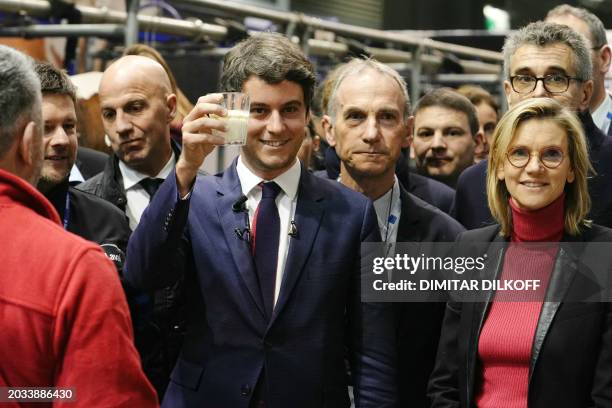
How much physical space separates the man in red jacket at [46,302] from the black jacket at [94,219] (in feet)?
4.06

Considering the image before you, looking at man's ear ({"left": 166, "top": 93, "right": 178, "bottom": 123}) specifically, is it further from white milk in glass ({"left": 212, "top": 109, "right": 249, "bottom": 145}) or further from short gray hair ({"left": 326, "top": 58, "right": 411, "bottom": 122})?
white milk in glass ({"left": 212, "top": 109, "right": 249, "bottom": 145})

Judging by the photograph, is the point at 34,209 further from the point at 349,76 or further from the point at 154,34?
the point at 154,34

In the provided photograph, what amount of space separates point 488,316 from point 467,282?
0.16 meters

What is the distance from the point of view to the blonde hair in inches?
129

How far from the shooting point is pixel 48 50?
6445 mm

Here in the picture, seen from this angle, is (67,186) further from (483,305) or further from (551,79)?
(551,79)

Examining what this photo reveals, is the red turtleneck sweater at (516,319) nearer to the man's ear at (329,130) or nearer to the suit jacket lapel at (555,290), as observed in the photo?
the suit jacket lapel at (555,290)

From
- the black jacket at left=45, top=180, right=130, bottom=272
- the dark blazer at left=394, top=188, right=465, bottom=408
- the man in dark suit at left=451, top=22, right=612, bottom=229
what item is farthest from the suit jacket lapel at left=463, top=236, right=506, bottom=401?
the black jacket at left=45, top=180, right=130, bottom=272

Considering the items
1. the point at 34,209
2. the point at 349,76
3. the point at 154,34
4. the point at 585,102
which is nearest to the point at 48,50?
the point at 154,34

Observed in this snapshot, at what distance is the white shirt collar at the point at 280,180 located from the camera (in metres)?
3.14

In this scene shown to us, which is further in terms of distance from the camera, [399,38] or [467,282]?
[399,38]

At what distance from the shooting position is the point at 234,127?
2.82 m

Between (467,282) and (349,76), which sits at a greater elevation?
(349,76)

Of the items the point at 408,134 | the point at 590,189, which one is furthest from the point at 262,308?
the point at 590,189
